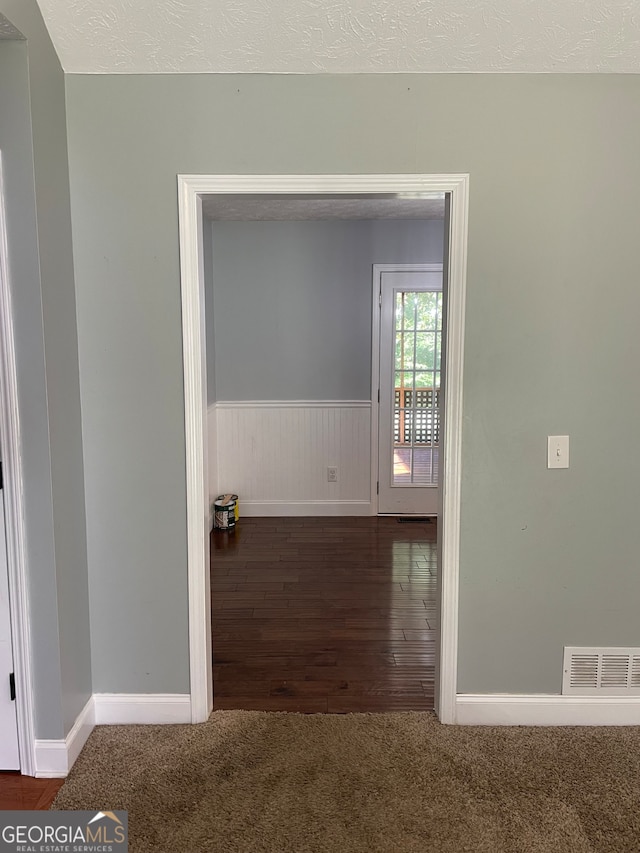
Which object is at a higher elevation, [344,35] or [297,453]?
[344,35]

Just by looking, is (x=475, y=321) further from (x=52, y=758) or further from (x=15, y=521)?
(x=52, y=758)

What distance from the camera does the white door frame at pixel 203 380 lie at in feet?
7.40

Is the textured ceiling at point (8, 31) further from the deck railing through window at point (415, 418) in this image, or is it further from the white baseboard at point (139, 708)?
the deck railing through window at point (415, 418)

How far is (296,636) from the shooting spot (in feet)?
10.7

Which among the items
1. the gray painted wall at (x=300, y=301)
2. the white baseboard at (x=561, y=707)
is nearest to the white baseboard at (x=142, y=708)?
the white baseboard at (x=561, y=707)

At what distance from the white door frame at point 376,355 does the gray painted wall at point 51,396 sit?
11.0 feet

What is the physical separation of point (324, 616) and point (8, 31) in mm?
2941

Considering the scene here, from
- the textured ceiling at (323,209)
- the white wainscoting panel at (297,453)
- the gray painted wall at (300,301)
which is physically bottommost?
the white wainscoting panel at (297,453)

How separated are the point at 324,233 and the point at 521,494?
3.48 m

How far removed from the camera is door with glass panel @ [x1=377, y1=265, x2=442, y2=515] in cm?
533

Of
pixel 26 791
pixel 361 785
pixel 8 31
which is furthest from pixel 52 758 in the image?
pixel 8 31

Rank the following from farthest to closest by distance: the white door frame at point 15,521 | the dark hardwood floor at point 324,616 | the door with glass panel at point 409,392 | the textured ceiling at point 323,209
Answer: the door with glass panel at point 409,392 → the textured ceiling at point 323,209 → the dark hardwood floor at point 324,616 → the white door frame at point 15,521

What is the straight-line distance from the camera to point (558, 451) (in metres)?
2.38

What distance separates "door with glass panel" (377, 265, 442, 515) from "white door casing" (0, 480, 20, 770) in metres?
3.67
